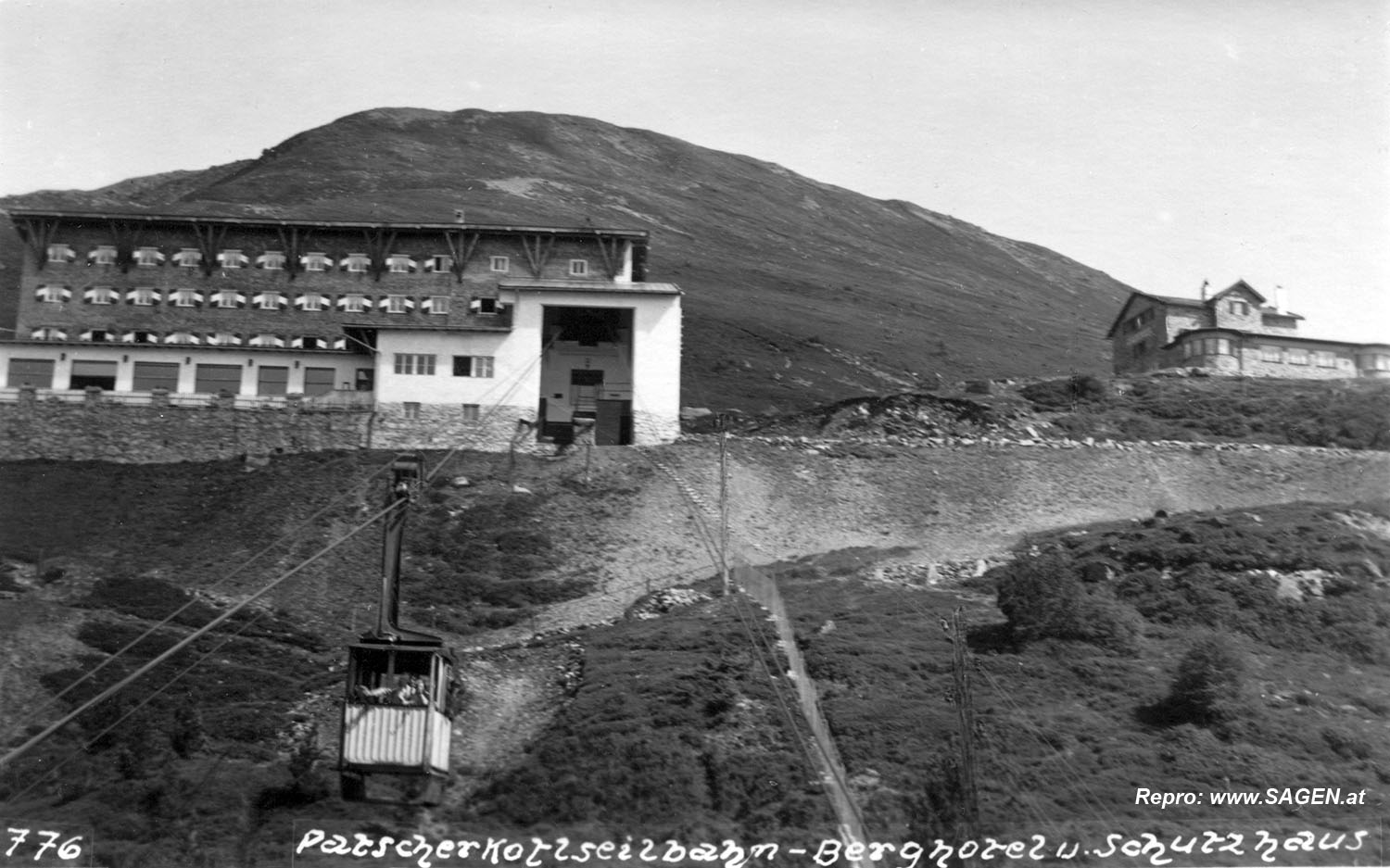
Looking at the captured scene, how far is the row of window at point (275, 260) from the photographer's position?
92938mm

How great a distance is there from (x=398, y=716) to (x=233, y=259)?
5822cm

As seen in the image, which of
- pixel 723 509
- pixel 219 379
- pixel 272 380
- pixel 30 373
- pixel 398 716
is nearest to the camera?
pixel 398 716

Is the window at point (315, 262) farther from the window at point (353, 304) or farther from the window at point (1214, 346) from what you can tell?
the window at point (1214, 346)

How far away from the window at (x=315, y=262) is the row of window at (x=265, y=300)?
1988 mm

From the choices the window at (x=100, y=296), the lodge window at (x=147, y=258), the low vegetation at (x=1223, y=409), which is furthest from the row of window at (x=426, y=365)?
the low vegetation at (x=1223, y=409)

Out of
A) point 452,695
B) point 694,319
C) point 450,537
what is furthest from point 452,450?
point 694,319

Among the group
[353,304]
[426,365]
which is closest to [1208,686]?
[426,365]

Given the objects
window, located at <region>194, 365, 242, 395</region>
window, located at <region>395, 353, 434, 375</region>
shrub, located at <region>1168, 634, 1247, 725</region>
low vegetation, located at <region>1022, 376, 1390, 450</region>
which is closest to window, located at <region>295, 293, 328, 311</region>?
window, located at <region>194, 365, 242, 395</region>

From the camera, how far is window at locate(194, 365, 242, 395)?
266 feet

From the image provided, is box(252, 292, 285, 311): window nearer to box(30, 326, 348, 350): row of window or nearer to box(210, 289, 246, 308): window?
box(210, 289, 246, 308): window

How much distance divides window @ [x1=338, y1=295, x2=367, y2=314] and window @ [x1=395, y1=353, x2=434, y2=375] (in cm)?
1634

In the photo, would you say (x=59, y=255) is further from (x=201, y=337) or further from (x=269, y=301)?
(x=269, y=301)

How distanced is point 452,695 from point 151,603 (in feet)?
70.5

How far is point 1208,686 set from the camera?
5284cm
